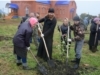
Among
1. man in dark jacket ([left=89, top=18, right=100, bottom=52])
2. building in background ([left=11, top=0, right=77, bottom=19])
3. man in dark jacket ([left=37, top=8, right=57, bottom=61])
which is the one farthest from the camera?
building in background ([left=11, top=0, right=77, bottom=19])

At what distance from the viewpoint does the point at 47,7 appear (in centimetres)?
3212

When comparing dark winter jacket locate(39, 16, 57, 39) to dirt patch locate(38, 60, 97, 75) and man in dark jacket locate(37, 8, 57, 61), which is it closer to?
man in dark jacket locate(37, 8, 57, 61)

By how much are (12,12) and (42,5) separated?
16.1 ft

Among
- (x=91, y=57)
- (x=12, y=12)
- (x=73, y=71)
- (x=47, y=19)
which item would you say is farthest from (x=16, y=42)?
(x=12, y=12)

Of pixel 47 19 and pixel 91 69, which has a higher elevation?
pixel 47 19

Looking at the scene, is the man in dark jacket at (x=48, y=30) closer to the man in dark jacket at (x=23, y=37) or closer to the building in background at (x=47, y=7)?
the man in dark jacket at (x=23, y=37)

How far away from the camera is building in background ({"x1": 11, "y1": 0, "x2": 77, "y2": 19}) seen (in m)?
29.5

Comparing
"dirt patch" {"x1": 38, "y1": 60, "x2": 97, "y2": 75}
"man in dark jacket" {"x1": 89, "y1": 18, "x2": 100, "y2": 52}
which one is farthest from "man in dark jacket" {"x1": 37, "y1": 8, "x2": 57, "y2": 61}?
"man in dark jacket" {"x1": 89, "y1": 18, "x2": 100, "y2": 52}

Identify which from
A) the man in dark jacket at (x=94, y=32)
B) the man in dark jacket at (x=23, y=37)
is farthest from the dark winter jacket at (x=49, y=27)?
the man in dark jacket at (x=94, y=32)

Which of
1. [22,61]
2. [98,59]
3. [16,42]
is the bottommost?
[98,59]

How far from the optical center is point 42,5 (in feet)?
101

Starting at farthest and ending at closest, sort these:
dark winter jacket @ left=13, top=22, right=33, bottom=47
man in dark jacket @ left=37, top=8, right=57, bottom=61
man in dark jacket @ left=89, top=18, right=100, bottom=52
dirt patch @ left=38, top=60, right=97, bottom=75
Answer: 1. man in dark jacket @ left=89, top=18, right=100, bottom=52
2. man in dark jacket @ left=37, top=8, right=57, bottom=61
3. dirt patch @ left=38, top=60, right=97, bottom=75
4. dark winter jacket @ left=13, top=22, right=33, bottom=47

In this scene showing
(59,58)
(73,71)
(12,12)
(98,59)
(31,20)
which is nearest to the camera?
(31,20)

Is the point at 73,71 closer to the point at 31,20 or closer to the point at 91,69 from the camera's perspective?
the point at 91,69
